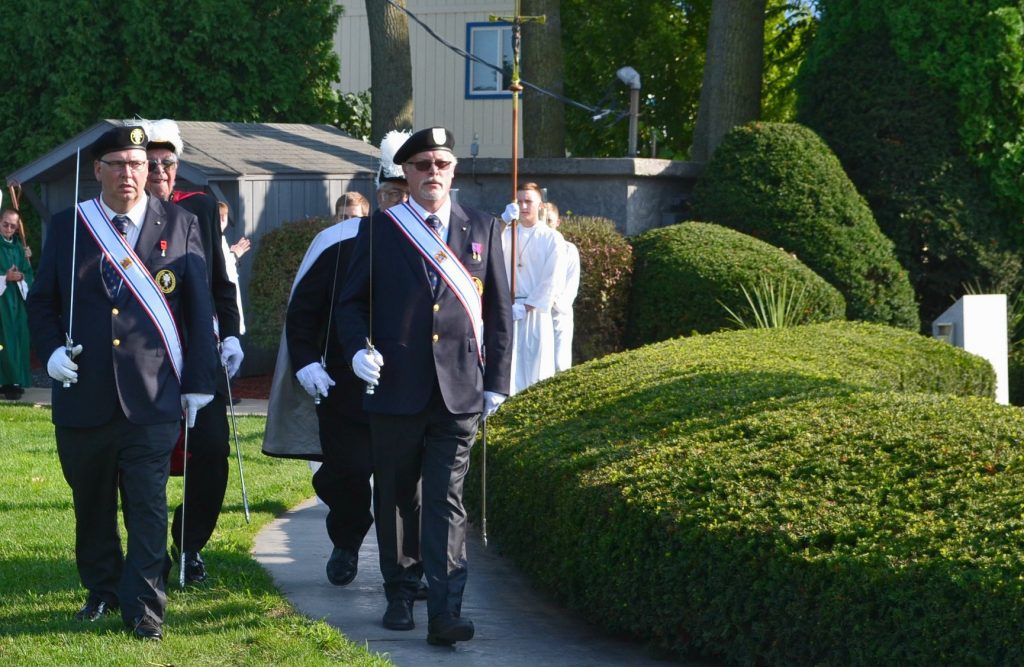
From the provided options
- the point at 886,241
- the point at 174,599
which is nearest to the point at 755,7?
the point at 886,241

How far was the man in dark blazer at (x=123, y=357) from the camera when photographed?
5.84m

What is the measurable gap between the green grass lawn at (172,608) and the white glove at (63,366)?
0.98 meters

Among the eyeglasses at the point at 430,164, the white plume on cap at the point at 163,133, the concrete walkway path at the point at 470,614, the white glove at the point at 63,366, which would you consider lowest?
the concrete walkway path at the point at 470,614

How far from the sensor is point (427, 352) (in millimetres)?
6031

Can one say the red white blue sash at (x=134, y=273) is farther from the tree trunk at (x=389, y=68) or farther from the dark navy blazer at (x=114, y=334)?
the tree trunk at (x=389, y=68)

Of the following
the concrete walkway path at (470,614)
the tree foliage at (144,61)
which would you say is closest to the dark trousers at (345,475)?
the concrete walkway path at (470,614)

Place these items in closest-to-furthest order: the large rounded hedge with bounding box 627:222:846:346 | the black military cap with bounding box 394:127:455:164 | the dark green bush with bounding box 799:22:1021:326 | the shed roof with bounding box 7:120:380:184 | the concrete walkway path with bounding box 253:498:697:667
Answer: the concrete walkway path with bounding box 253:498:697:667, the black military cap with bounding box 394:127:455:164, the large rounded hedge with bounding box 627:222:846:346, the shed roof with bounding box 7:120:380:184, the dark green bush with bounding box 799:22:1021:326

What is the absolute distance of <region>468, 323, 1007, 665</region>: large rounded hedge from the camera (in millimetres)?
4703

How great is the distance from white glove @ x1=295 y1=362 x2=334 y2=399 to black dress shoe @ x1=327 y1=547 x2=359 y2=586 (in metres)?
0.88

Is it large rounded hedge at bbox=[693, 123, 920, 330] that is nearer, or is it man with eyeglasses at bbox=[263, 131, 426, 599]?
man with eyeglasses at bbox=[263, 131, 426, 599]

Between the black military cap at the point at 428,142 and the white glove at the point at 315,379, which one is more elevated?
the black military cap at the point at 428,142

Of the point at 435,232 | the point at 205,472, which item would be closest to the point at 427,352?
the point at 435,232

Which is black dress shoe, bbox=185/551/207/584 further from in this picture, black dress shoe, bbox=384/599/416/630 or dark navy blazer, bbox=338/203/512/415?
dark navy blazer, bbox=338/203/512/415

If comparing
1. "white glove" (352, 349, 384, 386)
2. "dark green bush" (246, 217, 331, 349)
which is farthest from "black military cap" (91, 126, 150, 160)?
"dark green bush" (246, 217, 331, 349)
